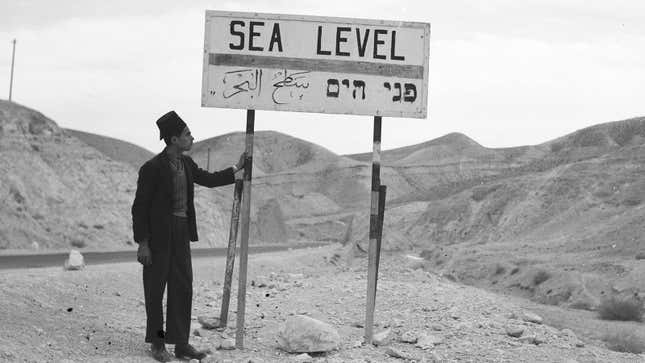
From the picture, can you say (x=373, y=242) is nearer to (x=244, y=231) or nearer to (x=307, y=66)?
(x=244, y=231)

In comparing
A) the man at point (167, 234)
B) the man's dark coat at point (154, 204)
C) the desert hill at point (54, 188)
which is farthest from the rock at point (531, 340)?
the desert hill at point (54, 188)

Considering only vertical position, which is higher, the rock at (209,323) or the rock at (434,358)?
the rock at (209,323)

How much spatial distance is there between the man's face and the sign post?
926mm

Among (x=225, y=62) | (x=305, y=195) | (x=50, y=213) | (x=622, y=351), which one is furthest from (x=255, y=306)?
(x=305, y=195)

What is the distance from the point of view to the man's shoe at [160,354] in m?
7.27

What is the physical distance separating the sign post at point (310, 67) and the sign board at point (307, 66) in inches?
0.4

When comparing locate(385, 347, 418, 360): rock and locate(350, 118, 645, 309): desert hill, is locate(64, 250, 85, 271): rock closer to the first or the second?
locate(385, 347, 418, 360): rock

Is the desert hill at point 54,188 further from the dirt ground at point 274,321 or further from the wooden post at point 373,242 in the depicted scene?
the wooden post at point 373,242

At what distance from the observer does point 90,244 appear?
30641 millimetres

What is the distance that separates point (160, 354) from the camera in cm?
729

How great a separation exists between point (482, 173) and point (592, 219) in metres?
75.1

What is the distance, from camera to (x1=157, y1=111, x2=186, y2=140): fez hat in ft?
24.7

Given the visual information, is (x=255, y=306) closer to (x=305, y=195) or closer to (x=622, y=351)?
(x=622, y=351)

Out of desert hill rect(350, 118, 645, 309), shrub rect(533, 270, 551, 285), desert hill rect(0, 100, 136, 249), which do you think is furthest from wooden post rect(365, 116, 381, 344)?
desert hill rect(0, 100, 136, 249)
